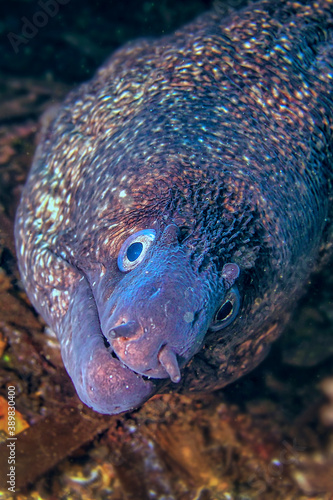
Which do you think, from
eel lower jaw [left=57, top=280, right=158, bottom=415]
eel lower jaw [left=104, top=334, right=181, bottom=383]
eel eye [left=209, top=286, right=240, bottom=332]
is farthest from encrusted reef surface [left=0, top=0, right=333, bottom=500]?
eel lower jaw [left=104, top=334, right=181, bottom=383]

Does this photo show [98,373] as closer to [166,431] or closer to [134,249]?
[134,249]

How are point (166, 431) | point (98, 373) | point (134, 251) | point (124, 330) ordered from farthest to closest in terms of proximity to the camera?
point (166, 431), point (134, 251), point (98, 373), point (124, 330)

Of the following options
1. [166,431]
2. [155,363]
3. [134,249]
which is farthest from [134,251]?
[166,431]

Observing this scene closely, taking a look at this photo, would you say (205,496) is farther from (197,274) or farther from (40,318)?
(197,274)

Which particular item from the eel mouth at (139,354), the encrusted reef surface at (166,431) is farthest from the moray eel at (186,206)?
the encrusted reef surface at (166,431)

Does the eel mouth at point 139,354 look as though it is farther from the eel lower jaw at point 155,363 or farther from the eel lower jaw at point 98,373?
the eel lower jaw at point 98,373

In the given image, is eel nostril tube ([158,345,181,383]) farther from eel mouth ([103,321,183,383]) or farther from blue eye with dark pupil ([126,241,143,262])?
blue eye with dark pupil ([126,241,143,262])

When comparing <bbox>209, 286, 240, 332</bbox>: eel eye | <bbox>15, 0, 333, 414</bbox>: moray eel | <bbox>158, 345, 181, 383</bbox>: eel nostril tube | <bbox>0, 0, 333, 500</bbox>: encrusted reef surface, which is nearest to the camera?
<bbox>158, 345, 181, 383</bbox>: eel nostril tube
